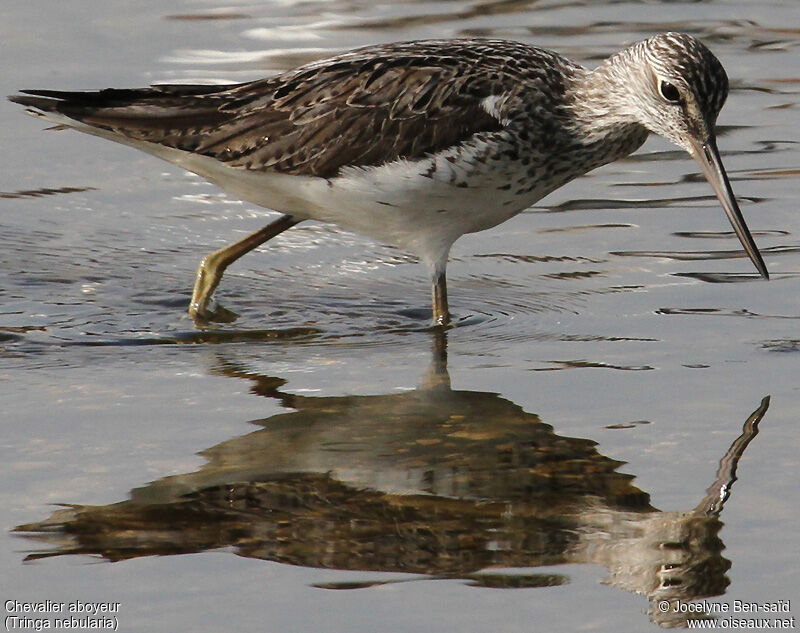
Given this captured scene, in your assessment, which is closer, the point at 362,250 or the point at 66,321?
the point at 66,321

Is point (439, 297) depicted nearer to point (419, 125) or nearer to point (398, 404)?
point (419, 125)

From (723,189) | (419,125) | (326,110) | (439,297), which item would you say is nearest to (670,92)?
(723,189)

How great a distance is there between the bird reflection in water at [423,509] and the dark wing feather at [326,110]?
1.82 metres

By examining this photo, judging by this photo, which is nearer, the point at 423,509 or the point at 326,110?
the point at 423,509

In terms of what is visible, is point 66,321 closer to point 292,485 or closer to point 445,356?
point 445,356

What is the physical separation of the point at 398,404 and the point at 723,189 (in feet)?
7.54

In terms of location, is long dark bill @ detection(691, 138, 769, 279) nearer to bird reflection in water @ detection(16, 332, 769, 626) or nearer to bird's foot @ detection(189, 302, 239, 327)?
bird reflection in water @ detection(16, 332, 769, 626)

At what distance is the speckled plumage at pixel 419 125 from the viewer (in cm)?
838

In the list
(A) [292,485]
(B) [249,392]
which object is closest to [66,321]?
(B) [249,392]

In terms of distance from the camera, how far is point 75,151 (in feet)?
39.1

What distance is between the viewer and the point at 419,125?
8461mm

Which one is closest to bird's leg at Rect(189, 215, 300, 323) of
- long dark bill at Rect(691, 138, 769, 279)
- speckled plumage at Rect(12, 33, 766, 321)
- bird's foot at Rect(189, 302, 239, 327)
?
bird's foot at Rect(189, 302, 239, 327)

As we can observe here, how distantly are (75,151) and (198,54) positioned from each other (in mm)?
2283

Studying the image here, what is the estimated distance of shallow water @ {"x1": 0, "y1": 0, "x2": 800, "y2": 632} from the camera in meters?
5.59
